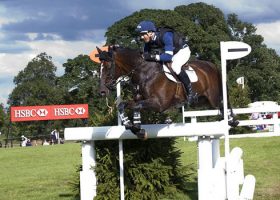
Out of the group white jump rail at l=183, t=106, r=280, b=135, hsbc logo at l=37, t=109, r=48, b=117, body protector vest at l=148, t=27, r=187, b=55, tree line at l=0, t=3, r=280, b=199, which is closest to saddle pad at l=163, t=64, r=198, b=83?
body protector vest at l=148, t=27, r=187, b=55

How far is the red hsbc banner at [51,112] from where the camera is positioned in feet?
117

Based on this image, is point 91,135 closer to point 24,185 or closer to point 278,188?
point 278,188

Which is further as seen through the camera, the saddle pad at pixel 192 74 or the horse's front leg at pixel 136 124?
the saddle pad at pixel 192 74

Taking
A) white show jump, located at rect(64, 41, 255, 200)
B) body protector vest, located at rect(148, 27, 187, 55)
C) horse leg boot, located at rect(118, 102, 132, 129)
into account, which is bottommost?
white show jump, located at rect(64, 41, 255, 200)

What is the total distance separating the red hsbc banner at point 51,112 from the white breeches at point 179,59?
30.4 metres

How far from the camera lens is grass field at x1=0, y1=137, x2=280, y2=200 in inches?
311

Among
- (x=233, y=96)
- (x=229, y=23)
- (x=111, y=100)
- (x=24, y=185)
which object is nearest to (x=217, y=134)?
(x=111, y=100)

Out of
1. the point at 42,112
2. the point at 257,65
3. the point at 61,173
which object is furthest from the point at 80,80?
the point at 61,173

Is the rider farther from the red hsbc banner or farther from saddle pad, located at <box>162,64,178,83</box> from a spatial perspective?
the red hsbc banner

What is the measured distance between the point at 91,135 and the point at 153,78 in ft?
3.46

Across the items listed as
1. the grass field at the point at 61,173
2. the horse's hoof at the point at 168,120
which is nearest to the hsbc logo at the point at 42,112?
the grass field at the point at 61,173

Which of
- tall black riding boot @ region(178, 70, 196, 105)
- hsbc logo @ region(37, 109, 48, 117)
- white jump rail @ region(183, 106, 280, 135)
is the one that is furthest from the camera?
hsbc logo @ region(37, 109, 48, 117)

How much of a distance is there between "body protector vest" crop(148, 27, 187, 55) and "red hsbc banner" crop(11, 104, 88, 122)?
30397 millimetres

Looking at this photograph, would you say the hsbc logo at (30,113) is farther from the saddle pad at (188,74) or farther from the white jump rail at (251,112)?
the saddle pad at (188,74)
